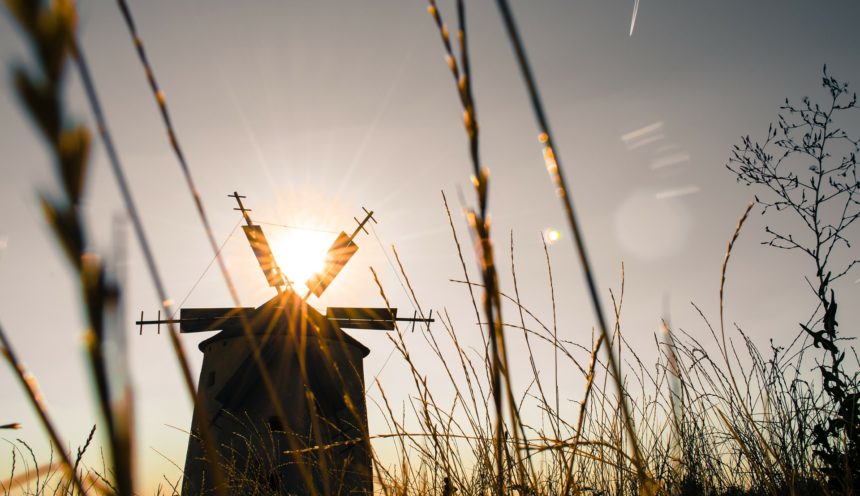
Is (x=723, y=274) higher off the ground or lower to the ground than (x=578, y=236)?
higher

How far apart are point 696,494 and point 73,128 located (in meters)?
3.73

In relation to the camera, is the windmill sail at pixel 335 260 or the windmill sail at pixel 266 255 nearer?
the windmill sail at pixel 266 255

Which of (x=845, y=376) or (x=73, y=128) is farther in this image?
(x=845, y=376)

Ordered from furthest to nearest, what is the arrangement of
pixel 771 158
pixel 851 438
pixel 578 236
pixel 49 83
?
pixel 771 158 < pixel 851 438 < pixel 578 236 < pixel 49 83

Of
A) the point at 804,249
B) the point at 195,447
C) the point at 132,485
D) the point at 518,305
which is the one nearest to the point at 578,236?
the point at 132,485

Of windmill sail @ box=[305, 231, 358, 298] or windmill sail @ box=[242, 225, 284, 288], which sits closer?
windmill sail @ box=[242, 225, 284, 288]

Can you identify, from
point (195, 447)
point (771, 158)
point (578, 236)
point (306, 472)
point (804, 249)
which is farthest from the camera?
point (195, 447)

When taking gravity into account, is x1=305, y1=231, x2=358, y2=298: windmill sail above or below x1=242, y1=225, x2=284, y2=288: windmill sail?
above

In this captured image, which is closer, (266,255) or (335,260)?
(266,255)

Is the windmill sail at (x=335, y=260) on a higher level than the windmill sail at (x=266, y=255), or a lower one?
higher

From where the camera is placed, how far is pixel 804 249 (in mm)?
3238

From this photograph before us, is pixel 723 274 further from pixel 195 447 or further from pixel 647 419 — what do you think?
pixel 195 447

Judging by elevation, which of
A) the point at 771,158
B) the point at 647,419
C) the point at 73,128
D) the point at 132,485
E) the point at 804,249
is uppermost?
the point at 771,158

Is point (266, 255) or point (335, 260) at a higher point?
point (335, 260)
